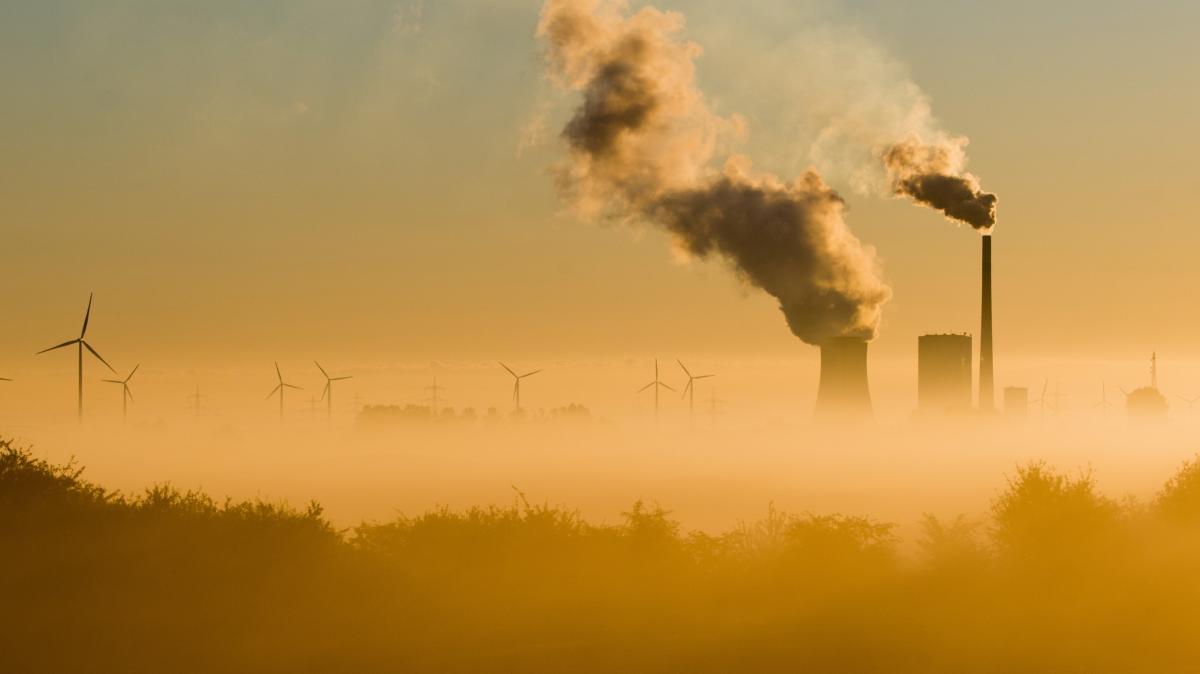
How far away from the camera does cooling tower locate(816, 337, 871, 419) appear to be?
146 m

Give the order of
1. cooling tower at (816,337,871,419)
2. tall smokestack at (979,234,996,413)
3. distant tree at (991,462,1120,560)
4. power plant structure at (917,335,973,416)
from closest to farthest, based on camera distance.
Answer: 1. distant tree at (991,462,1120,560)
2. cooling tower at (816,337,871,419)
3. tall smokestack at (979,234,996,413)
4. power plant structure at (917,335,973,416)

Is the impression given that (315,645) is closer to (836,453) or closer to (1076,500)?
(1076,500)

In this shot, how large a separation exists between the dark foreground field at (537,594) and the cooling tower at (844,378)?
214 ft

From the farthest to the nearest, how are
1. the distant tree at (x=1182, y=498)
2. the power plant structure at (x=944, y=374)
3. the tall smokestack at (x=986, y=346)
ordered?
1. the power plant structure at (x=944, y=374)
2. the tall smokestack at (x=986, y=346)
3. the distant tree at (x=1182, y=498)

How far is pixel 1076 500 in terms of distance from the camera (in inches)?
3435

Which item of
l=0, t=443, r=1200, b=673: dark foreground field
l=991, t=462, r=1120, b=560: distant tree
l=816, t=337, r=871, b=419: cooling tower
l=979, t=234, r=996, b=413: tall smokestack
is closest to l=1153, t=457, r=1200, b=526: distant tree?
l=991, t=462, r=1120, b=560: distant tree

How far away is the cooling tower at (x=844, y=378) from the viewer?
477ft

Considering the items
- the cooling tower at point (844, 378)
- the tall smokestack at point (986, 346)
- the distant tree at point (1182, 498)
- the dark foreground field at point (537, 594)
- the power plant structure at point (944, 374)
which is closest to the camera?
the dark foreground field at point (537, 594)

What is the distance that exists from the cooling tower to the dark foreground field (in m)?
65.2

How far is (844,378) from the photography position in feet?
481

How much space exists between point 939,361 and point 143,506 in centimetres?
13850

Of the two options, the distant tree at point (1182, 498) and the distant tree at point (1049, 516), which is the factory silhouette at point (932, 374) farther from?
the distant tree at point (1049, 516)

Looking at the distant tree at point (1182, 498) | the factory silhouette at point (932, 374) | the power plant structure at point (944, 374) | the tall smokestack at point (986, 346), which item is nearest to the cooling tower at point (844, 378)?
the factory silhouette at point (932, 374)

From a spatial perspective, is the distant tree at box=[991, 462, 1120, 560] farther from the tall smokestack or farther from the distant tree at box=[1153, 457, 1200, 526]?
the tall smokestack
